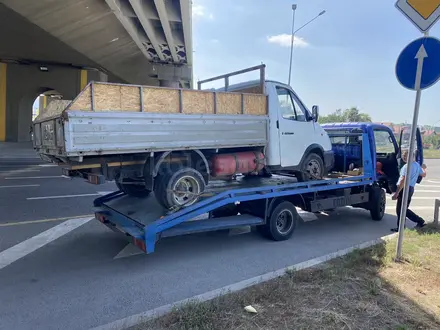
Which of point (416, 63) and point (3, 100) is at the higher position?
point (3, 100)

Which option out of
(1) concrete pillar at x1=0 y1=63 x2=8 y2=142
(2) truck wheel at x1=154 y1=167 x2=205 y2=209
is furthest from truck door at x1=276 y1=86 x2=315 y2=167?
(1) concrete pillar at x1=0 y1=63 x2=8 y2=142

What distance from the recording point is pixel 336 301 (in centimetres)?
345

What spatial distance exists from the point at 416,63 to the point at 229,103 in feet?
9.04

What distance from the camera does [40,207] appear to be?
7.86m

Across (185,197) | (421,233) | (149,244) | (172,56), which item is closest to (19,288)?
(149,244)

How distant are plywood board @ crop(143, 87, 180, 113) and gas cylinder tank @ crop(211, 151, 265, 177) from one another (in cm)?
118

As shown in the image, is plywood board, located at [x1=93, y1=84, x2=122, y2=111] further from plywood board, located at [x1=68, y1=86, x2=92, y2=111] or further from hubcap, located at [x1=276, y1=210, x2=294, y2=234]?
hubcap, located at [x1=276, y1=210, x2=294, y2=234]

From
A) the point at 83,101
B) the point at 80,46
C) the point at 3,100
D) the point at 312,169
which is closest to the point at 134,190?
the point at 83,101

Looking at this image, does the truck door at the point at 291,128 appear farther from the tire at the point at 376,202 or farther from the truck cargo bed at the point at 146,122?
the tire at the point at 376,202

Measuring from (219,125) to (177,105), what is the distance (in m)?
0.80

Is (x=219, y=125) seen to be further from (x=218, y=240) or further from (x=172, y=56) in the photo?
(x=172, y=56)

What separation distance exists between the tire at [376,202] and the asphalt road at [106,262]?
244mm

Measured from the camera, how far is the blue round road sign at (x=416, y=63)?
441cm

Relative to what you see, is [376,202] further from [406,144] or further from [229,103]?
[229,103]
